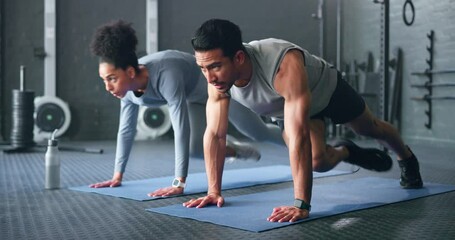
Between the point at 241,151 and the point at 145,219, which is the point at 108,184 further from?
the point at 145,219

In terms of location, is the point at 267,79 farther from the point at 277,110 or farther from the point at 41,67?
the point at 41,67

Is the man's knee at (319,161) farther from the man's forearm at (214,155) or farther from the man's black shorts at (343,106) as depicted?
the man's forearm at (214,155)

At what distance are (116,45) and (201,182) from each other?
94 cm

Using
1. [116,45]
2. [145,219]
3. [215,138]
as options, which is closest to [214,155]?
[215,138]

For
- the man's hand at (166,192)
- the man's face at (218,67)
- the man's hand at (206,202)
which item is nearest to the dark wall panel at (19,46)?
the man's hand at (166,192)

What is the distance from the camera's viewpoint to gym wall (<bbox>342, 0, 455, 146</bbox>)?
5.38 m

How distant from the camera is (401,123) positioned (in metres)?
6.13

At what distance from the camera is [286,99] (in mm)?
1964

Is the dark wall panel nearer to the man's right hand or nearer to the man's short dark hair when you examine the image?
the man's right hand

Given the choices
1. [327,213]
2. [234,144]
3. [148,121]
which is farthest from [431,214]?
[148,121]

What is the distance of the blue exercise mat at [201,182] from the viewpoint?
2.70 metres

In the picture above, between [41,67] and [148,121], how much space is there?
1.28 m

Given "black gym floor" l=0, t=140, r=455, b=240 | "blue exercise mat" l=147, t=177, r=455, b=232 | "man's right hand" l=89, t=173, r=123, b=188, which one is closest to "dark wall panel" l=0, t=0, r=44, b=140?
"black gym floor" l=0, t=140, r=455, b=240

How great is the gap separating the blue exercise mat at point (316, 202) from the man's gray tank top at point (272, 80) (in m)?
0.38
